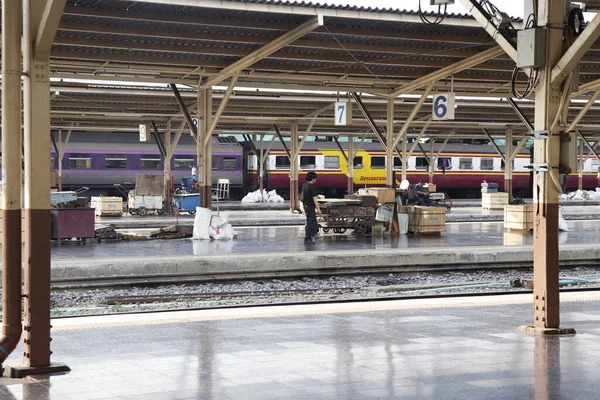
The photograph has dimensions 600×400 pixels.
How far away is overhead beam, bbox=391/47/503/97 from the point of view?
2027cm

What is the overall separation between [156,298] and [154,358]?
6070mm

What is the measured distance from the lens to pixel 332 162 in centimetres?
5122

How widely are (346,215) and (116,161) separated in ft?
80.0

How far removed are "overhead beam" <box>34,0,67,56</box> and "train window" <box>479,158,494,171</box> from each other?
48384 mm

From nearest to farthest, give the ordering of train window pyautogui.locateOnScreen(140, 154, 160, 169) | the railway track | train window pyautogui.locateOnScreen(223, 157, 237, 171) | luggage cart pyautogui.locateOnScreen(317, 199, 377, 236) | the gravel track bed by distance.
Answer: the gravel track bed, the railway track, luggage cart pyautogui.locateOnScreen(317, 199, 377, 236), train window pyautogui.locateOnScreen(140, 154, 160, 169), train window pyautogui.locateOnScreen(223, 157, 237, 171)

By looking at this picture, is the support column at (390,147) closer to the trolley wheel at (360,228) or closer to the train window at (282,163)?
the trolley wheel at (360,228)

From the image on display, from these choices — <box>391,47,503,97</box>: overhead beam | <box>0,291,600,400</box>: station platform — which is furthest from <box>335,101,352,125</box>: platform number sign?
<box>0,291,600,400</box>: station platform

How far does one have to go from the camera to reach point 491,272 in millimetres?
17969

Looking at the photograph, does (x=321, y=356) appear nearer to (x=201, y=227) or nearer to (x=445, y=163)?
(x=201, y=227)

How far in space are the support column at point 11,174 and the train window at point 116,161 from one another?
38.2m

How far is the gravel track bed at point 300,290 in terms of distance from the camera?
12.7 m

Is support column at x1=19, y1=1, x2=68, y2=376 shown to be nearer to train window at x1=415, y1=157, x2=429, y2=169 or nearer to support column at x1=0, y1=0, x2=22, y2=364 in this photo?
support column at x1=0, y1=0, x2=22, y2=364

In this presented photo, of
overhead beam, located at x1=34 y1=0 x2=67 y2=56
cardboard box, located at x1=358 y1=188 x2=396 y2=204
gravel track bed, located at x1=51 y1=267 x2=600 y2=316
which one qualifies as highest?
overhead beam, located at x1=34 y1=0 x2=67 y2=56

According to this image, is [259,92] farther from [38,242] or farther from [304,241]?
[38,242]
